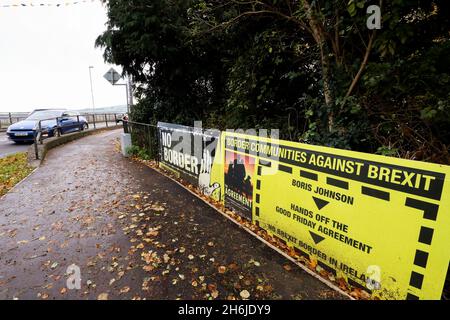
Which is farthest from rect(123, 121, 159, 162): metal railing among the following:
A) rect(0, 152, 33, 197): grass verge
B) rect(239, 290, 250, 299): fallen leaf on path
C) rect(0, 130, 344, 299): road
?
rect(239, 290, 250, 299): fallen leaf on path

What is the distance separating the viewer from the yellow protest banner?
88.7 inches

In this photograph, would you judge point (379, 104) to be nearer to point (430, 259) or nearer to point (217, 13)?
point (430, 259)

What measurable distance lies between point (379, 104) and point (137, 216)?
4632 millimetres

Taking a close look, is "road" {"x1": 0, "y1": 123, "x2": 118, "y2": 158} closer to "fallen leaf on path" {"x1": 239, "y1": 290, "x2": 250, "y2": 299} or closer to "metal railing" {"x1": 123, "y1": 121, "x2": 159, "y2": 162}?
"metal railing" {"x1": 123, "y1": 121, "x2": 159, "y2": 162}

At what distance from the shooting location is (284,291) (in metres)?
2.87

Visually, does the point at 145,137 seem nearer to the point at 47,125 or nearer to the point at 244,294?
the point at 47,125

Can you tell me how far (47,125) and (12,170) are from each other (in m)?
5.99

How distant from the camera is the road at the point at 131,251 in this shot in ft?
9.58

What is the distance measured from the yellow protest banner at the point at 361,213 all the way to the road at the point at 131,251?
44 cm

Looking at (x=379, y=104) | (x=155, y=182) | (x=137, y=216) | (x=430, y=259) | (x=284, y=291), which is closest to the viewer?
(x=430, y=259)

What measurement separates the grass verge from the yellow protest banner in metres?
6.55

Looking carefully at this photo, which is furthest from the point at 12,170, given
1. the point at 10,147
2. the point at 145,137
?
the point at 10,147

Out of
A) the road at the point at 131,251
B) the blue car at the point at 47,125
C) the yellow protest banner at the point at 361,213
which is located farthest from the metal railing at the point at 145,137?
the yellow protest banner at the point at 361,213
